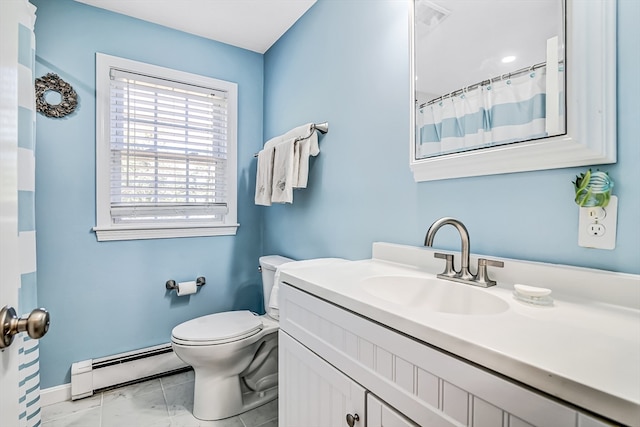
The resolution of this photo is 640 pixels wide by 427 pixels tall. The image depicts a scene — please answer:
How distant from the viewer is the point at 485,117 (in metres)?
1.01

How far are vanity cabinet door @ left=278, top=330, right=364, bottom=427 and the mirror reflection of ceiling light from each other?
4.14 ft

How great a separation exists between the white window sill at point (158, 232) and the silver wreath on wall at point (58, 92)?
27.8 inches

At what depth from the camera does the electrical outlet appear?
0.76 metres

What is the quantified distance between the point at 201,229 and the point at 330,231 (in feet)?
3.43

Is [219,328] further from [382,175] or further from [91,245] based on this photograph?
[382,175]

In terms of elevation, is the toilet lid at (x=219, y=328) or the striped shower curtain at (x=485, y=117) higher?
the striped shower curtain at (x=485, y=117)

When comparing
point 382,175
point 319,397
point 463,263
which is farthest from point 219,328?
point 463,263

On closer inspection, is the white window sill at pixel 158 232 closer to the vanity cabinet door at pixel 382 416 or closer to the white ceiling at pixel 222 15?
the white ceiling at pixel 222 15

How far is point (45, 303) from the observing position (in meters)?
1.77

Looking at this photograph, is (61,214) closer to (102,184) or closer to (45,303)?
(102,184)

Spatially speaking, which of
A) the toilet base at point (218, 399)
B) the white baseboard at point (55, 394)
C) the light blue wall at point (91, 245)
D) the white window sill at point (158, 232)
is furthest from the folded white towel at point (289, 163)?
the white baseboard at point (55, 394)

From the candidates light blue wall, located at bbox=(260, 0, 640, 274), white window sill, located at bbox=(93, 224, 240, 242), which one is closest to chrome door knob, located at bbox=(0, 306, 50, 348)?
light blue wall, located at bbox=(260, 0, 640, 274)

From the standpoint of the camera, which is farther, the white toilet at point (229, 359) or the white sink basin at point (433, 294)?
the white toilet at point (229, 359)

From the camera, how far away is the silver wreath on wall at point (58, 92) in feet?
5.70
